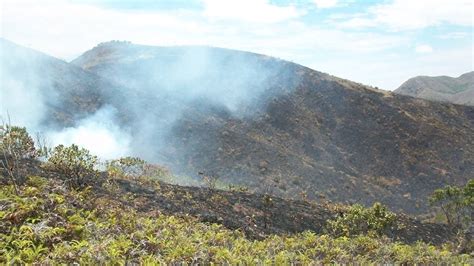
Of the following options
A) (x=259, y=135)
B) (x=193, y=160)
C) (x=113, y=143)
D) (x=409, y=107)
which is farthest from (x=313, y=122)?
(x=113, y=143)

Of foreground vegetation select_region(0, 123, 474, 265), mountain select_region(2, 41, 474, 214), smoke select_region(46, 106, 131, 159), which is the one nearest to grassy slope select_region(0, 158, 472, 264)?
foreground vegetation select_region(0, 123, 474, 265)

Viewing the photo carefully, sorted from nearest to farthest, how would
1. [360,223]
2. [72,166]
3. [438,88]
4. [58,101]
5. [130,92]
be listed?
[72,166]
[360,223]
[58,101]
[130,92]
[438,88]

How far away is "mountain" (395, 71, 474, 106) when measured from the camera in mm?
165062

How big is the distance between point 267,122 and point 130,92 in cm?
1795

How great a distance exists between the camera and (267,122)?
61.6 meters

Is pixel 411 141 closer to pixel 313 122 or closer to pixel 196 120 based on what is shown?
pixel 313 122

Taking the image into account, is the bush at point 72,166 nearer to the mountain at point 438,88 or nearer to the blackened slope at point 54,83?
the blackened slope at point 54,83

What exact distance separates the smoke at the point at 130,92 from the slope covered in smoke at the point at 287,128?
0.30m

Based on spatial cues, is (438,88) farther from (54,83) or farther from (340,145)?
(54,83)

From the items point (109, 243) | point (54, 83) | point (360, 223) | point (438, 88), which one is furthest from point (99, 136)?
point (438, 88)

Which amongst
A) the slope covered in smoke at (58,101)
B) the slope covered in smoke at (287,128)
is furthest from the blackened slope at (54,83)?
the slope covered in smoke at (287,128)

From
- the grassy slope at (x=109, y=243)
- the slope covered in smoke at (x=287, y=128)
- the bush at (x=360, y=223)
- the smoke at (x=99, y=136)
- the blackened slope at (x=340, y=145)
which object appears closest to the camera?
the grassy slope at (x=109, y=243)

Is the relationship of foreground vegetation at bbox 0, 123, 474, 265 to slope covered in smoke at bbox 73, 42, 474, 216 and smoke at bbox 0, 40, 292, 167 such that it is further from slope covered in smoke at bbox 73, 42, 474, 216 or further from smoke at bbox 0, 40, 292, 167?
smoke at bbox 0, 40, 292, 167

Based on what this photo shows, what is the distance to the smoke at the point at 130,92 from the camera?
46.0 metres
